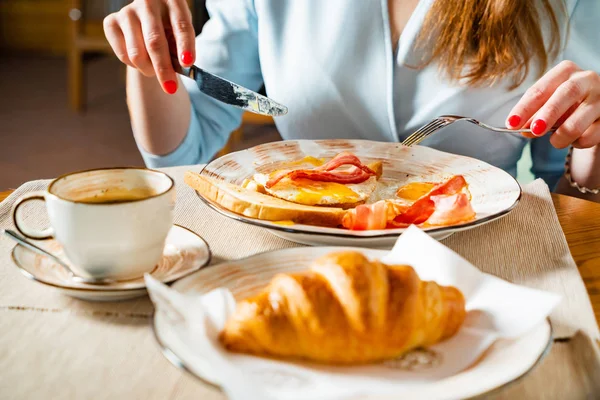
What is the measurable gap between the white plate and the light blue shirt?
754mm

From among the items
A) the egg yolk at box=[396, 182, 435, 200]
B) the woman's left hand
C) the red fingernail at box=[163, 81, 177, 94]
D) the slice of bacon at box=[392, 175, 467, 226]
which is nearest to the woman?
the woman's left hand

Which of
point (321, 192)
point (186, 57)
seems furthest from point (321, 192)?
point (186, 57)

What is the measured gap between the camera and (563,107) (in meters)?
0.95

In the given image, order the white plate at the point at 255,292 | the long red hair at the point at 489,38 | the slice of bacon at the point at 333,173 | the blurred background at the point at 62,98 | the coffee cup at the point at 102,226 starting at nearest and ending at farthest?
1. the white plate at the point at 255,292
2. the coffee cup at the point at 102,226
3. the slice of bacon at the point at 333,173
4. the long red hair at the point at 489,38
5. the blurred background at the point at 62,98

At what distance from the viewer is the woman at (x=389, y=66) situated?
122cm

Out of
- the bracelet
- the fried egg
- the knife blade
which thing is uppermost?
the knife blade

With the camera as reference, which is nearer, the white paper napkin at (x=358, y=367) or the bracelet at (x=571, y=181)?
the white paper napkin at (x=358, y=367)

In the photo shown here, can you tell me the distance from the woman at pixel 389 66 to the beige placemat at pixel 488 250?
13.2 inches

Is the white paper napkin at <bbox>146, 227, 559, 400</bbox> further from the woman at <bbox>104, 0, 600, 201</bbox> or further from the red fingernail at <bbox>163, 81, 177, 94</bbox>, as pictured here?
the woman at <bbox>104, 0, 600, 201</bbox>

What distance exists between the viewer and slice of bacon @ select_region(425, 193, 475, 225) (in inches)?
29.6

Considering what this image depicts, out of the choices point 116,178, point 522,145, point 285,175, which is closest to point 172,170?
point 285,175

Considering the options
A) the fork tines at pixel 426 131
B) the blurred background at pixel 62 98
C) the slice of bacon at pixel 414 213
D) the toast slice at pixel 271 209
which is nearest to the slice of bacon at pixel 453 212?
the slice of bacon at pixel 414 213

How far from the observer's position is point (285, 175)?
0.90 metres

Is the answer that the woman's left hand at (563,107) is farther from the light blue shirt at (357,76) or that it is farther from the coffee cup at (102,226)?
the coffee cup at (102,226)
